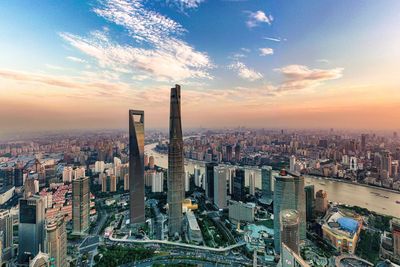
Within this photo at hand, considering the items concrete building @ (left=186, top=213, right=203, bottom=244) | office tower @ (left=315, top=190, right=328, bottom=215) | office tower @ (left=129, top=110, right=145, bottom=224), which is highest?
office tower @ (left=129, top=110, right=145, bottom=224)

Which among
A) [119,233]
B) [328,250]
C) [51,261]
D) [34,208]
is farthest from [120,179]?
[328,250]

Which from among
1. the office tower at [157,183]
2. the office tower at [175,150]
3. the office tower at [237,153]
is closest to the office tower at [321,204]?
the office tower at [175,150]

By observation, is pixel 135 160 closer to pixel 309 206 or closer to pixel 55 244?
pixel 55 244

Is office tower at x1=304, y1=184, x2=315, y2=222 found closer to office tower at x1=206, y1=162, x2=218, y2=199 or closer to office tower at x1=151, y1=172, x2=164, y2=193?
office tower at x1=206, y1=162, x2=218, y2=199

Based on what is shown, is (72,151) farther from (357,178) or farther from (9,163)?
(357,178)

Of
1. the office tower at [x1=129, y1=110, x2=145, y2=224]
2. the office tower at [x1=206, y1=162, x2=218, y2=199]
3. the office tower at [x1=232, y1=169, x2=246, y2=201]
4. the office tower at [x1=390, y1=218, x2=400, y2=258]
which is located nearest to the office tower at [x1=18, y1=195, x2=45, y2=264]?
the office tower at [x1=129, y1=110, x2=145, y2=224]

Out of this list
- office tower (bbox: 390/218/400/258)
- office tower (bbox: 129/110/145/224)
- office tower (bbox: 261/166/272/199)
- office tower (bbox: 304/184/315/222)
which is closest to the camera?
office tower (bbox: 390/218/400/258)

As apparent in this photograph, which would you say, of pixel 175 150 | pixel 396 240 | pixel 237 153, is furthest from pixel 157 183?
pixel 396 240
